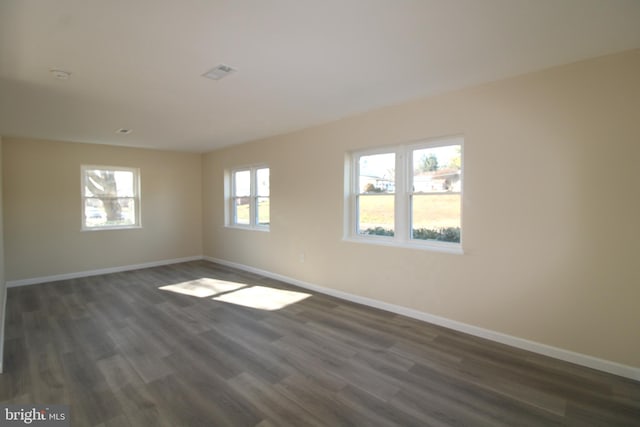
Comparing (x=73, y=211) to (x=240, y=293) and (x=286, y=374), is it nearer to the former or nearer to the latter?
(x=240, y=293)

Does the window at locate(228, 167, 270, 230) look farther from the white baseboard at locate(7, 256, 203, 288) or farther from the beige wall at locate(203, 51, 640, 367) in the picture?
the beige wall at locate(203, 51, 640, 367)

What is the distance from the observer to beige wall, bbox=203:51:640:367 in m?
2.49

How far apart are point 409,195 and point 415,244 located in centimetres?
60

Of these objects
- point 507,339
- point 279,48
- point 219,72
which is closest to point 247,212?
point 219,72

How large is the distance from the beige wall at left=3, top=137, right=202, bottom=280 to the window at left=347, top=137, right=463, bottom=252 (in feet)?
14.8

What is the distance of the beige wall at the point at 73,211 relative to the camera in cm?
526

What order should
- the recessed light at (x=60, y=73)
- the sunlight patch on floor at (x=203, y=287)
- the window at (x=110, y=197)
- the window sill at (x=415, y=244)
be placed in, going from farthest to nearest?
the window at (x=110, y=197), the sunlight patch on floor at (x=203, y=287), the window sill at (x=415, y=244), the recessed light at (x=60, y=73)

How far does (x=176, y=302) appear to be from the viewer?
4332 mm

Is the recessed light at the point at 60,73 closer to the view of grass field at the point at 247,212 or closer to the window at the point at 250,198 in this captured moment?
the view of grass field at the point at 247,212

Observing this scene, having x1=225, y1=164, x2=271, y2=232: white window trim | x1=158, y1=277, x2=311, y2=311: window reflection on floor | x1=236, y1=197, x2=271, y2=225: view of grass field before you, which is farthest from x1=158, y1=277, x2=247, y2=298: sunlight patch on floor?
x1=236, y1=197, x2=271, y2=225: view of grass field

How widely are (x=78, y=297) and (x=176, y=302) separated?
158 cm

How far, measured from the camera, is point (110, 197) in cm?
627

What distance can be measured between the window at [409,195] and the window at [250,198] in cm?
218

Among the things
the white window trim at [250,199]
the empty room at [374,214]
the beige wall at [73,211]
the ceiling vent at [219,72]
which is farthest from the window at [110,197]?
the ceiling vent at [219,72]
